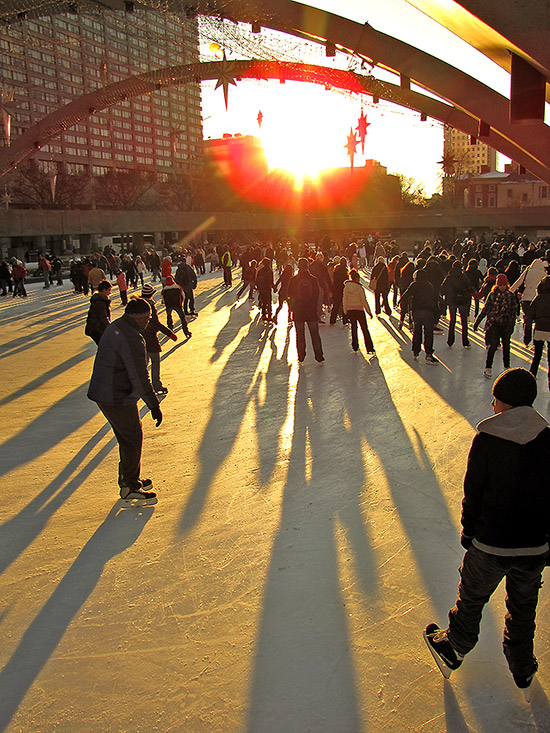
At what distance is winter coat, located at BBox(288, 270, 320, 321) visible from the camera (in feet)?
28.5

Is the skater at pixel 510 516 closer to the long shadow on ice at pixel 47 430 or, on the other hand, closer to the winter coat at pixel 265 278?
the long shadow on ice at pixel 47 430

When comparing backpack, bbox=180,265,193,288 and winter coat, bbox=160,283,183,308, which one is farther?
backpack, bbox=180,265,193,288

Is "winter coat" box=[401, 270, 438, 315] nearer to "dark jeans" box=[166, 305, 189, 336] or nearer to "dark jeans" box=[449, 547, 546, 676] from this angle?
"dark jeans" box=[166, 305, 189, 336]

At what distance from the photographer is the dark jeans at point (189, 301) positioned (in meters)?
13.4

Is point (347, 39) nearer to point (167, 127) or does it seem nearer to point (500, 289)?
point (500, 289)

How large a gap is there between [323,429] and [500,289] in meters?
3.20

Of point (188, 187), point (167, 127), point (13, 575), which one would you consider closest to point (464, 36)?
point (13, 575)

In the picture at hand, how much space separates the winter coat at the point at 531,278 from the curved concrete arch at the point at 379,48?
435cm

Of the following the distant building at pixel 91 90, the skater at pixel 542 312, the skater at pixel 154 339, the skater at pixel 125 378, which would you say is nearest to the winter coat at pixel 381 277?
the skater at pixel 542 312

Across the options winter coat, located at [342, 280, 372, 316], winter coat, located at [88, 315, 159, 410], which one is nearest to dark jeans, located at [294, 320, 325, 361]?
winter coat, located at [342, 280, 372, 316]

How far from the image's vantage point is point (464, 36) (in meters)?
7.84

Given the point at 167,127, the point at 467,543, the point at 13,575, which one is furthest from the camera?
the point at 167,127

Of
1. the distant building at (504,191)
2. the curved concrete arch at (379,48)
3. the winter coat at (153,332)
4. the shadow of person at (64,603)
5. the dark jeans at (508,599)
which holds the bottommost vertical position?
the shadow of person at (64,603)

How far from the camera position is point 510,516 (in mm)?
2297
